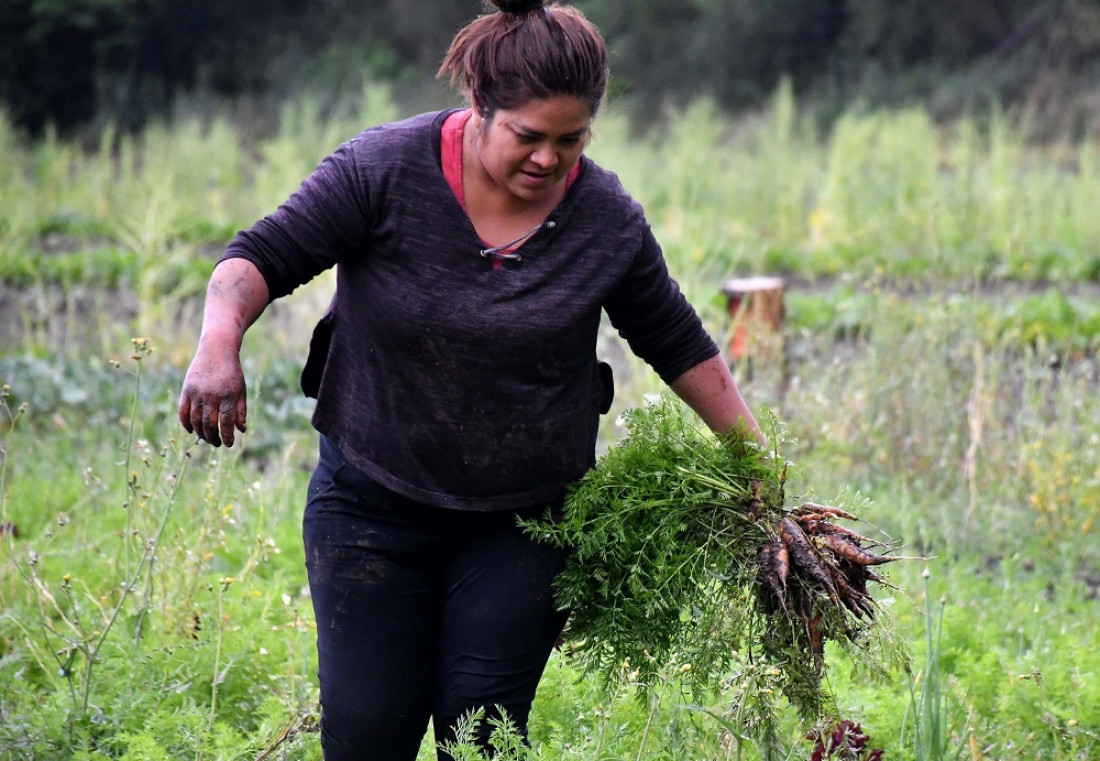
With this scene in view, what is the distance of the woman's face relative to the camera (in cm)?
228

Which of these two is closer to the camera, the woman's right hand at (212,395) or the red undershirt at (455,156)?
the woman's right hand at (212,395)

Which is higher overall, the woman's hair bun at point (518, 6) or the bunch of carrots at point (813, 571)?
the woman's hair bun at point (518, 6)

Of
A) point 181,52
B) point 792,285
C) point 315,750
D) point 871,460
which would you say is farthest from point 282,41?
point 315,750

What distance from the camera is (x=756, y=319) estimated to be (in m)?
5.86

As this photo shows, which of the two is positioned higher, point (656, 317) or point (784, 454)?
point (656, 317)

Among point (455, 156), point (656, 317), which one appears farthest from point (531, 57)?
point (656, 317)

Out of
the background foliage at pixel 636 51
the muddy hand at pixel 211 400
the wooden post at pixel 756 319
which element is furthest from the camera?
the background foliage at pixel 636 51

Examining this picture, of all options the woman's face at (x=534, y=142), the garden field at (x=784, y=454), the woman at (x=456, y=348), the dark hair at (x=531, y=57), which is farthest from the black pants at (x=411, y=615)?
the dark hair at (x=531, y=57)

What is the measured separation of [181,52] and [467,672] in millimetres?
24749

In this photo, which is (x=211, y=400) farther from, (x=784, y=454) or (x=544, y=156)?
(x=784, y=454)

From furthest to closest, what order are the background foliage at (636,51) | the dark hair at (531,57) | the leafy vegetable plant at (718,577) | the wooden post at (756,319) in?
the background foliage at (636,51) < the wooden post at (756,319) < the leafy vegetable plant at (718,577) < the dark hair at (531,57)

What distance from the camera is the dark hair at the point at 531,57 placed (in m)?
2.27

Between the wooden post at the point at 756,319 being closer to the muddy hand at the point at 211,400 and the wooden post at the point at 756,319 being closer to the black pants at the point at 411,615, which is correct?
the black pants at the point at 411,615

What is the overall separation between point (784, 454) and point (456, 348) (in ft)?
9.20
